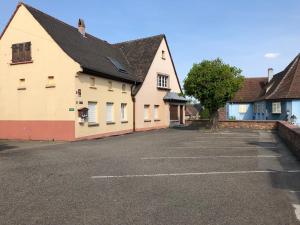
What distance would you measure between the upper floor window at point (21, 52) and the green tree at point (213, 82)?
12.5 meters

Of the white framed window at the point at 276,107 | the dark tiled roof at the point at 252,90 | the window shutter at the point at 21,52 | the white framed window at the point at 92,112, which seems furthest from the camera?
the dark tiled roof at the point at 252,90

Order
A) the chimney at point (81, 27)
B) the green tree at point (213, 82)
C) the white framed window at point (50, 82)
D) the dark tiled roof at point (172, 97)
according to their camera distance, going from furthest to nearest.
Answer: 1. the dark tiled roof at point (172, 97)
2. the chimney at point (81, 27)
3. the green tree at point (213, 82)
4. the white framed window at point (50, 82)

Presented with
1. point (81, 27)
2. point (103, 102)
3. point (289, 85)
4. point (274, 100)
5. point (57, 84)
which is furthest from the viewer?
point (274, 100)

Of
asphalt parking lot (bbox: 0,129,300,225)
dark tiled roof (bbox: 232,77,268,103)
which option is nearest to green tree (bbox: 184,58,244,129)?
asphalt parking lot (bbox: 0,129,300,225)

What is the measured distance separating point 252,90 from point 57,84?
3338 centimetres

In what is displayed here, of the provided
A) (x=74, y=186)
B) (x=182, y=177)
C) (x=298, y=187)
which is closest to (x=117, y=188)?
(x=74, y=186)

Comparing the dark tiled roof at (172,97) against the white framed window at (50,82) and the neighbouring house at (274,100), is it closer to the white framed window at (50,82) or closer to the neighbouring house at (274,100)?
the neighbouring house at (274,100)

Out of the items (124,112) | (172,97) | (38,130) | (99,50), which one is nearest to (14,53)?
(38,130)

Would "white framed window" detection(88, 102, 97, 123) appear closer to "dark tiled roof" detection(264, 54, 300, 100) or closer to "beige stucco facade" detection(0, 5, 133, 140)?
"beige stucco facade" detection(0, 5, 133, 140)

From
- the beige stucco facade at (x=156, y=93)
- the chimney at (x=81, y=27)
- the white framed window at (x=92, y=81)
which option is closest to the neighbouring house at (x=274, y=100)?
the beige stucco facade at (x=156, y=93)

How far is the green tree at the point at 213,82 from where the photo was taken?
26.3 metres

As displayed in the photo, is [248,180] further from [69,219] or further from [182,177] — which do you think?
[69,219]

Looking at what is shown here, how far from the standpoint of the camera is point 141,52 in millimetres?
32344

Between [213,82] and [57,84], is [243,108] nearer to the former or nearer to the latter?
[213,82]
